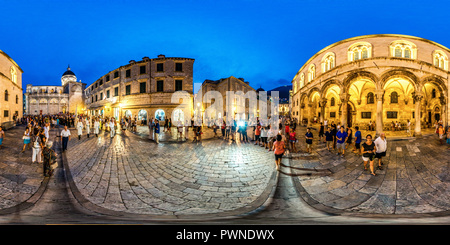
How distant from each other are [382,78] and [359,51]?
11.1ft

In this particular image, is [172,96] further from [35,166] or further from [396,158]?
[396,158]

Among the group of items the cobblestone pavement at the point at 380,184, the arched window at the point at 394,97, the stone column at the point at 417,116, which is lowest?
the cobblestone pavement at the point at 380,184

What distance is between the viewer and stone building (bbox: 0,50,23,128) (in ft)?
62.0

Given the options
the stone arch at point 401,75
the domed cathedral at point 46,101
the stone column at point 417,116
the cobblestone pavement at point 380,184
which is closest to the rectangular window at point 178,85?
the cobblestone pavement at point 380,184

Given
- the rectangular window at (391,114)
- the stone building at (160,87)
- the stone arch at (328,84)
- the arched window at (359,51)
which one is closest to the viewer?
the arched window at (359,51)

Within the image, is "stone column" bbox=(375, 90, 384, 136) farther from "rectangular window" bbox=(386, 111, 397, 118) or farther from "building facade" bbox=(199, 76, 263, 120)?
"building facade" bbox=(199, 76, 263, 120)

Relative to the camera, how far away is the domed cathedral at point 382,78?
1345 cm

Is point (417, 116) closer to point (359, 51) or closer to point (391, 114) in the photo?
point (391, 114)

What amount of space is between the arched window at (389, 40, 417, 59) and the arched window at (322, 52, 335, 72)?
14.0 feet

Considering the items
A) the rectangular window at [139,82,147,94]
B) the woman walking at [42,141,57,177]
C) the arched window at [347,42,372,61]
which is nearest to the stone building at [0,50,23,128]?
the rectangular window at [139,82,147,94]

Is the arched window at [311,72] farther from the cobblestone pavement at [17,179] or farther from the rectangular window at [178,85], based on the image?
the cobblestone pavement at [17,179]

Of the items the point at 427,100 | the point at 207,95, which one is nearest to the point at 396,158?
the point at 427,100

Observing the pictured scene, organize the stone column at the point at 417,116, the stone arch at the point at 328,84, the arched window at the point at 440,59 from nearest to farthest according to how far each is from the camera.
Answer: the stone column at the point at 417,116 → the arched window at the point at 440,59 → the stone arch at the point at 328,84

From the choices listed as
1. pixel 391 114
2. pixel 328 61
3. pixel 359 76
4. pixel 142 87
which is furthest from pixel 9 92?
pixel 391 114
